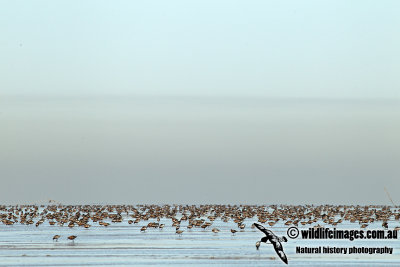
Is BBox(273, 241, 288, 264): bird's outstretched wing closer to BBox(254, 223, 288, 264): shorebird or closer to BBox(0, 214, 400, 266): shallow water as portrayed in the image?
BBox(254, 223, 288, 264): shorebird

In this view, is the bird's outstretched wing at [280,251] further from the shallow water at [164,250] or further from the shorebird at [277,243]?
the shallow water at [164,250]

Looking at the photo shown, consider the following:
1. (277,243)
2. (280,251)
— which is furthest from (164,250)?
(277,243)

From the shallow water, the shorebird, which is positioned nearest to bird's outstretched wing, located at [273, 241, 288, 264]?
the shorebird

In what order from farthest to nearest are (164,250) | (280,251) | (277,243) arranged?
(277,243) < (164,250) < (280,251)

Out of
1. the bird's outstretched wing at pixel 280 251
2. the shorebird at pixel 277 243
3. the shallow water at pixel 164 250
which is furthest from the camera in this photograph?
the shorebird at pixel 277 243

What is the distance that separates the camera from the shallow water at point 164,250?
32375 mm

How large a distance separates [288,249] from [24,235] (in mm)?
17887

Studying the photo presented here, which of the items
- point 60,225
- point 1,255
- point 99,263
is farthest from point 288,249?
point 60,225

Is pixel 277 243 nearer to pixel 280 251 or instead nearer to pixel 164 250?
pixel 280 251

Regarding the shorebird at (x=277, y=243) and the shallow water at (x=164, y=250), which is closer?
the shallow water at (x=164, y=250)

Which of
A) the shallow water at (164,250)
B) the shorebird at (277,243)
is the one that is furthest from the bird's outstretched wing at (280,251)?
the shallow water at (164,250)

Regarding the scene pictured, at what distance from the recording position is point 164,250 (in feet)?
122

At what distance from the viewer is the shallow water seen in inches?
1275

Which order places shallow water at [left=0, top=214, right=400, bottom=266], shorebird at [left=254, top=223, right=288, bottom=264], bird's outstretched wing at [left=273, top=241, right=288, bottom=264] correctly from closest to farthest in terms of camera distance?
shallow water at [left=0, top=214, right=400, bottom=266] → bird's outstretched wing at [left=273, top=241, right=288, bottom=264] → shorebird at [left=254, top=223, right=288, bottom=264]
